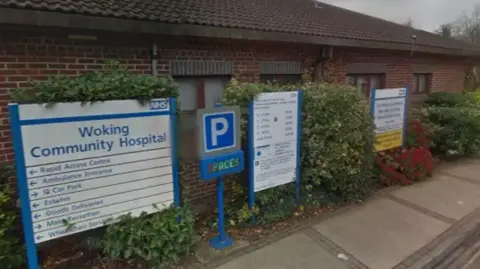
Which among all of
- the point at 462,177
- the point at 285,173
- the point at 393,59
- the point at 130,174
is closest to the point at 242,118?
the point at 285,173

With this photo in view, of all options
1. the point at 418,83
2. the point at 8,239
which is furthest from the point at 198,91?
the point at 418,83

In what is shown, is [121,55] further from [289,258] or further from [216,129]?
[289,258]

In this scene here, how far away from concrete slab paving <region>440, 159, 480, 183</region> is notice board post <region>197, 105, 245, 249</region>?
5435 millimetres

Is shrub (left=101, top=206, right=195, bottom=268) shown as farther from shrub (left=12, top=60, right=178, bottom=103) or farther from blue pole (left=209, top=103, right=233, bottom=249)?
shrub (left=12, top=60, right=178, bottom=103)

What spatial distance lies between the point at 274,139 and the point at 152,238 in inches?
76.3

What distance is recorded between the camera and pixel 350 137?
4.64 metres

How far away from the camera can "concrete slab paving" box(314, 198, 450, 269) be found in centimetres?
351

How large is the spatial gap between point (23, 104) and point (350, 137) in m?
3.97

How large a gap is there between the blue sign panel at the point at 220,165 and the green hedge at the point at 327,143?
868 millimetres

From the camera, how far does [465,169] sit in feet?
22.9

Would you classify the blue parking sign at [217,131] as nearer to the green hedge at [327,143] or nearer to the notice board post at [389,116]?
the green hedge at [327,143]

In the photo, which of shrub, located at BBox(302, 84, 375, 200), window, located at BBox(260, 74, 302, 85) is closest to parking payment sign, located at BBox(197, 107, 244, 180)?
shrub, located at BBox(302, 84, 375, 200)

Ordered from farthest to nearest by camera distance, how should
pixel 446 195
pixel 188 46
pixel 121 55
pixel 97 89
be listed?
1. pixel 446 195
2. pixel 188 46
3. pixel 121 55
4. pixel 97 89

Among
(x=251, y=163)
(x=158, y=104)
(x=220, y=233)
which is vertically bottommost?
(x=220, y=233)
